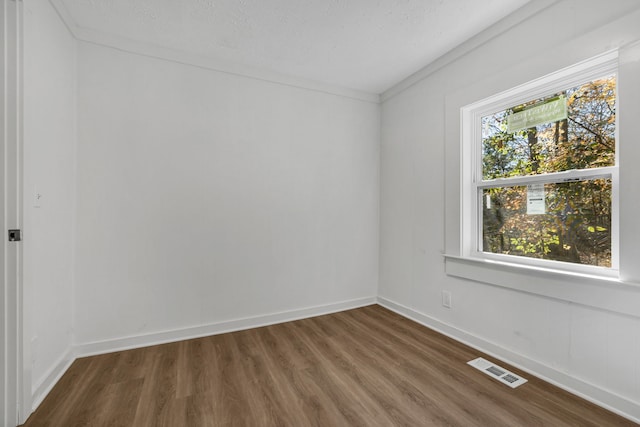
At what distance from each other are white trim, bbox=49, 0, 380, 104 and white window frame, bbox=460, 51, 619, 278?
1412 millimetres

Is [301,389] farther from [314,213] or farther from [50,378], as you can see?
[314,213]

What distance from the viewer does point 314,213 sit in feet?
10.1

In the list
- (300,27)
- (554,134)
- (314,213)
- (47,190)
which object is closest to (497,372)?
(554,134)

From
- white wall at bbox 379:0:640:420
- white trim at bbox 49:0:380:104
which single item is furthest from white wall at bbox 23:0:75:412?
white wall at bbox 379:0:640:420

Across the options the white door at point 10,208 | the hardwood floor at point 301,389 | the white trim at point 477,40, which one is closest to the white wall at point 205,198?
the hardwood floor at point 301,389

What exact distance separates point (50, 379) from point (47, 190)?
1196 mm

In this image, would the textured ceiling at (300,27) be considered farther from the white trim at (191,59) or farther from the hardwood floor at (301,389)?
the hardwood floor at (301,389)

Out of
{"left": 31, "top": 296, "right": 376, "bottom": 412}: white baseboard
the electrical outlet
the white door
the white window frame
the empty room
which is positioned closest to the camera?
the white door

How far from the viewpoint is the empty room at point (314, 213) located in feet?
5.11

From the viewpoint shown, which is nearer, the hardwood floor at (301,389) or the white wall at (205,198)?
the hardwood floor at (301,389)

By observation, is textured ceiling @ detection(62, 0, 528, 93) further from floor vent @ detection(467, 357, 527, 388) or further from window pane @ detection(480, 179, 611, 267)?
floor vent @ detection(467, 357, 527, 388)

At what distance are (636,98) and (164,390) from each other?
3.15 metres

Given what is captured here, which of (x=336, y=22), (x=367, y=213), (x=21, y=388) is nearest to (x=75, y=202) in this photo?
(x=21, y=388)

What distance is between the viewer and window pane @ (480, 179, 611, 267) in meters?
1.73
